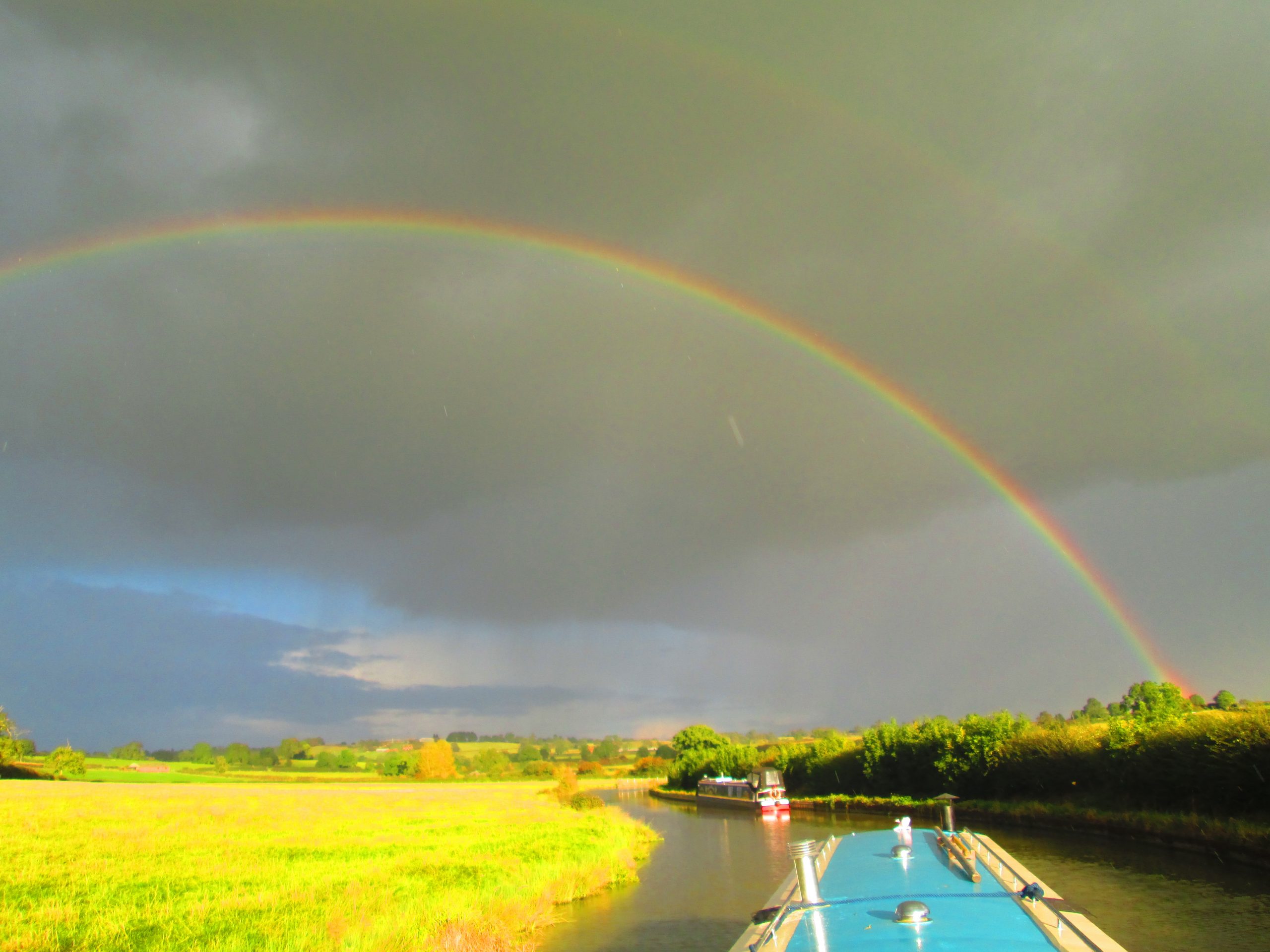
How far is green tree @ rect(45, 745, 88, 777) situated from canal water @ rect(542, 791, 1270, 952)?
92.5 meters

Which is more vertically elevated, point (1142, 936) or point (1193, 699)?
point (1193, 699)

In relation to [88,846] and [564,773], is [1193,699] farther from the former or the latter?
[88,846]

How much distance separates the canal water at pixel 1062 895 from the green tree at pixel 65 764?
92.5 metres

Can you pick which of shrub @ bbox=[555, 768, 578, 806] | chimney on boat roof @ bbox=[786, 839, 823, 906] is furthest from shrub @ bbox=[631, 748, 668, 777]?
chimney on boat roof @ bbox=[786, 839, 823, 906]

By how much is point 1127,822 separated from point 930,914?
33.2m

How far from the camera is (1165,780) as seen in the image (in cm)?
3509

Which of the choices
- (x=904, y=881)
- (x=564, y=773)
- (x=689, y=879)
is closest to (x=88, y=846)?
(x=689, y=879)

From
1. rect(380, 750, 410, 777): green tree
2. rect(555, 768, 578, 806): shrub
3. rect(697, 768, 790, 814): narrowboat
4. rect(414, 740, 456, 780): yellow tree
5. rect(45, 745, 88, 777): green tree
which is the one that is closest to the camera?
rect(697, 768, 790, 814): narrowboat

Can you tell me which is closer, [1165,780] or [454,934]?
[454,934]

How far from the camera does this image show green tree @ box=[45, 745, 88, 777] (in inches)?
3870

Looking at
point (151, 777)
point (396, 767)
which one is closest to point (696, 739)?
point (396, 767)

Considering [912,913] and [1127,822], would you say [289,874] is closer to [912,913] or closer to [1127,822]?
[912,913]

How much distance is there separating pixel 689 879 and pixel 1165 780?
846 inches

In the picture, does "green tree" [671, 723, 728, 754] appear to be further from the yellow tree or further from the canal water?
the canal water
